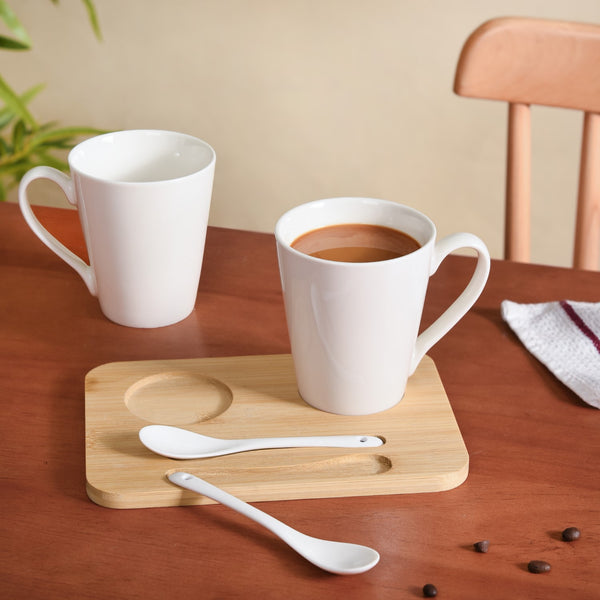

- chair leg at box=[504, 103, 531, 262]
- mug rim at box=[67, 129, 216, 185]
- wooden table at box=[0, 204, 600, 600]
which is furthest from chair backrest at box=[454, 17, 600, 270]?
mug rim at box=[67, 129, 216, 185]

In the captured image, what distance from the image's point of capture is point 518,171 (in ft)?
3.56

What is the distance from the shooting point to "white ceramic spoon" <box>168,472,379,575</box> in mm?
521

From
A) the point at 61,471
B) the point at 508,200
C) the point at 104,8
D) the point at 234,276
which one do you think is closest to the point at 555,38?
the point at 508,200

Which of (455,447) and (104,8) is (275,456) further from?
(104,8)

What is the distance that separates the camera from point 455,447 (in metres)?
0.62

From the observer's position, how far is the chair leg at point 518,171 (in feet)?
3.53

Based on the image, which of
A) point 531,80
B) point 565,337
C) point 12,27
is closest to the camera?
point 565,337

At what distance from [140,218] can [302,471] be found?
0.28 metres

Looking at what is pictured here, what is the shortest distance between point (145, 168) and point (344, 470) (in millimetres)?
401

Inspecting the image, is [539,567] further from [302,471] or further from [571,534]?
[302,471]

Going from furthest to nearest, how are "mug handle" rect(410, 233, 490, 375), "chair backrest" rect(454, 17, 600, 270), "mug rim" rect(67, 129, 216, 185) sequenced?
"chair backrest" rect(454, 17, 600, 270) < "mug rim" rect(67, 129, 216, 185) < "mug handle" rect(410, 233, 490, 375)

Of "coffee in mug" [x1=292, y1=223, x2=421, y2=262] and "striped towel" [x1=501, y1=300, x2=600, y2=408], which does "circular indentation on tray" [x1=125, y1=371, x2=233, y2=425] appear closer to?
"coffee in mug" [x1=292, y1=223, x2=421, y2=262]

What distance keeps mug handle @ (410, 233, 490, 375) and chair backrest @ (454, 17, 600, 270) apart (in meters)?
0.45

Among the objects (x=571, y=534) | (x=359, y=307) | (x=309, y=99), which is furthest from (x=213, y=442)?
(x=309, y=99)
